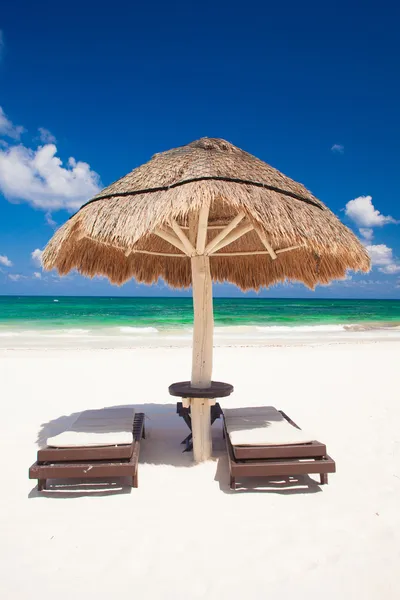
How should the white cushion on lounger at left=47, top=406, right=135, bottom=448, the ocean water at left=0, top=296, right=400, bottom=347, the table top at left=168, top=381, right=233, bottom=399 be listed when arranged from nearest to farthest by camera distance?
Answer: the white cushion on lounger at left=47, top=406, right=135, bottom=448, the table top at left=168, top=381, right=233, bottom=399, the ocean water at left=0, top=296, right=400, bottom=347

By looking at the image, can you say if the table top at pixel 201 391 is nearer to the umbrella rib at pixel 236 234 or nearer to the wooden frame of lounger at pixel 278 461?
the wooden frame of lounger at pixel 278 461

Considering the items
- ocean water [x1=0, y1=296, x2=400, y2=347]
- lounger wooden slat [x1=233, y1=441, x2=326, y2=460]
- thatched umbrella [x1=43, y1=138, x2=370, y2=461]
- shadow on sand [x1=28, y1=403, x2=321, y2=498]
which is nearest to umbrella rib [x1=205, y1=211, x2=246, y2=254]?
thatched umbrella [x1=43, y1=138, x2=370, y2=461]

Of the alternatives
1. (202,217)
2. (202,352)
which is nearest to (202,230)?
(202,217)

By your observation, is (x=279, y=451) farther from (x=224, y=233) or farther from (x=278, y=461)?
(x=224, y=233)

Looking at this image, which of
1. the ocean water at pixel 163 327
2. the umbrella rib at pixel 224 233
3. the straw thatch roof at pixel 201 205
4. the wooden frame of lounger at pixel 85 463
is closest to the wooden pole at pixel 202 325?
the umbrella rib at pixel 224 233

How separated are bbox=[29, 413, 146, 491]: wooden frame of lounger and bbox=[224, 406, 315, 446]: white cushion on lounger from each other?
0.75 meters

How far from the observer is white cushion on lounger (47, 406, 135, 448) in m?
3.09

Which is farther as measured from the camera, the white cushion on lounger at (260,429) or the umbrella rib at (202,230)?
the umbrella rib at (202,230)

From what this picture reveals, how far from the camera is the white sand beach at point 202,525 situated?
2.14m

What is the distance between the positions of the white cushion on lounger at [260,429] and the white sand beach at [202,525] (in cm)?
34

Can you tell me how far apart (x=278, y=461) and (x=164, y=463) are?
3.37ft

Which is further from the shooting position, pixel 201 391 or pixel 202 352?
pixel 202 352

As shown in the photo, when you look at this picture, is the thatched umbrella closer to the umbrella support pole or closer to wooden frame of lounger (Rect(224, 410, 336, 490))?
the umbrella support pole

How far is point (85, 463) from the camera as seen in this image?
3.04 metres
